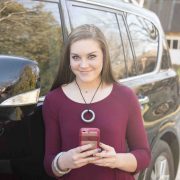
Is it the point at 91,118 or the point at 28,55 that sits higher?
the point at 28,55

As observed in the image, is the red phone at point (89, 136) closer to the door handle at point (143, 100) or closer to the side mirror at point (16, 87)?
the side mirror at point (16, 87)

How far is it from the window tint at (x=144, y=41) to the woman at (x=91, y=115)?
1.60 metres

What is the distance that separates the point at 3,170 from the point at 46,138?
223mm

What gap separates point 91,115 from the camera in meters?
2.04

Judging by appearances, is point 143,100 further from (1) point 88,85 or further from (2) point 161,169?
(1) point 88,85

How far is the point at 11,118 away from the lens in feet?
5.90

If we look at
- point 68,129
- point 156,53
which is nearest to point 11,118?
point 68,129

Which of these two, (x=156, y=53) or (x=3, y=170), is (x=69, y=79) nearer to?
(x=3, y=170)

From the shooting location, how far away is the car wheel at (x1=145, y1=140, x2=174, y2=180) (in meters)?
3.56

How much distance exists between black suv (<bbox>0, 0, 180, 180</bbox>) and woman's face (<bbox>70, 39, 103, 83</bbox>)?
240mm

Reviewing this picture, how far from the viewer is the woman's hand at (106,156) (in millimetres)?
1920

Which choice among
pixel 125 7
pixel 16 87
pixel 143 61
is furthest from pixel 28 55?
pixel 143 61

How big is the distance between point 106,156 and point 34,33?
33.0 inches

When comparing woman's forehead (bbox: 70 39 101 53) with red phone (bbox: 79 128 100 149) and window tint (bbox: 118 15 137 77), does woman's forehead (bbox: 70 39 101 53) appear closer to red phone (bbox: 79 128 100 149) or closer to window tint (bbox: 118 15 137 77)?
red phone (bbox: 79 128 100 149)
